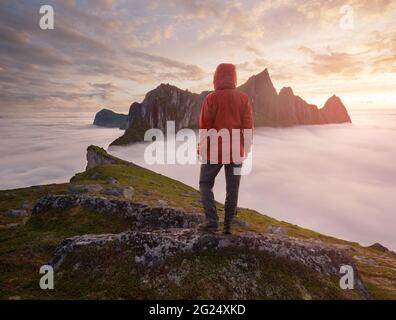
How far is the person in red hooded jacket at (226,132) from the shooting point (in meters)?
10.9

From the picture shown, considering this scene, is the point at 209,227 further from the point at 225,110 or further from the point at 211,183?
the point at 225,110

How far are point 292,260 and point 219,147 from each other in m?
4.79

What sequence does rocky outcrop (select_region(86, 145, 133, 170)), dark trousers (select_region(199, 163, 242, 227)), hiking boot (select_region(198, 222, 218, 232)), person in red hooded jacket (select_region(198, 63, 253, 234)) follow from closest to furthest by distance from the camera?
person in red hooded jacket (select_region(198, 63, 253, 234)) < dark trousers (select_region(199, 163, 242, 227)) < hiking boot (select_region(198, 222, 218, 232)) < rocky outcrop (select_region(86, 145, 133, 170))

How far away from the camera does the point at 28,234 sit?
15.2 metres

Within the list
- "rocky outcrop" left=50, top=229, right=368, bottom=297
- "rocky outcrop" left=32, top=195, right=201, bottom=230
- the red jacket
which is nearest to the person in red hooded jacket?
the red jacket

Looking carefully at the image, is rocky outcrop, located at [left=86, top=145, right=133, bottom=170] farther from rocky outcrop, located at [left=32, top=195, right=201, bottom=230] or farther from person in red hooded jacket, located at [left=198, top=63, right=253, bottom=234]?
person in red hooded jacket, located at [left=198, top=63, right=253, bottom=234]

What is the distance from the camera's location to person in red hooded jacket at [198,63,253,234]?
10.9 m

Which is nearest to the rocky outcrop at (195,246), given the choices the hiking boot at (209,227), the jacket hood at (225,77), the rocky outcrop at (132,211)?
the hiking boot at (209,227)

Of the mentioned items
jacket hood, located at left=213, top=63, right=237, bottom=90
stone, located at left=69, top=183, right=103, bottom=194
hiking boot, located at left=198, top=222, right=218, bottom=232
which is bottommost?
stone, located at left=69, top=183, right=103, bottom=194

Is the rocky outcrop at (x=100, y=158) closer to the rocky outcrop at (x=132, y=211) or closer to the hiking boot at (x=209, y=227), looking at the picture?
the rocky outcrop at (x=132, y=211)

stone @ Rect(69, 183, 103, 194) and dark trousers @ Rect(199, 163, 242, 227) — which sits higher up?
dark trousers @ Rect(199, 163, 242, 227)

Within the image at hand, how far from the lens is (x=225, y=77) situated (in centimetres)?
1123
